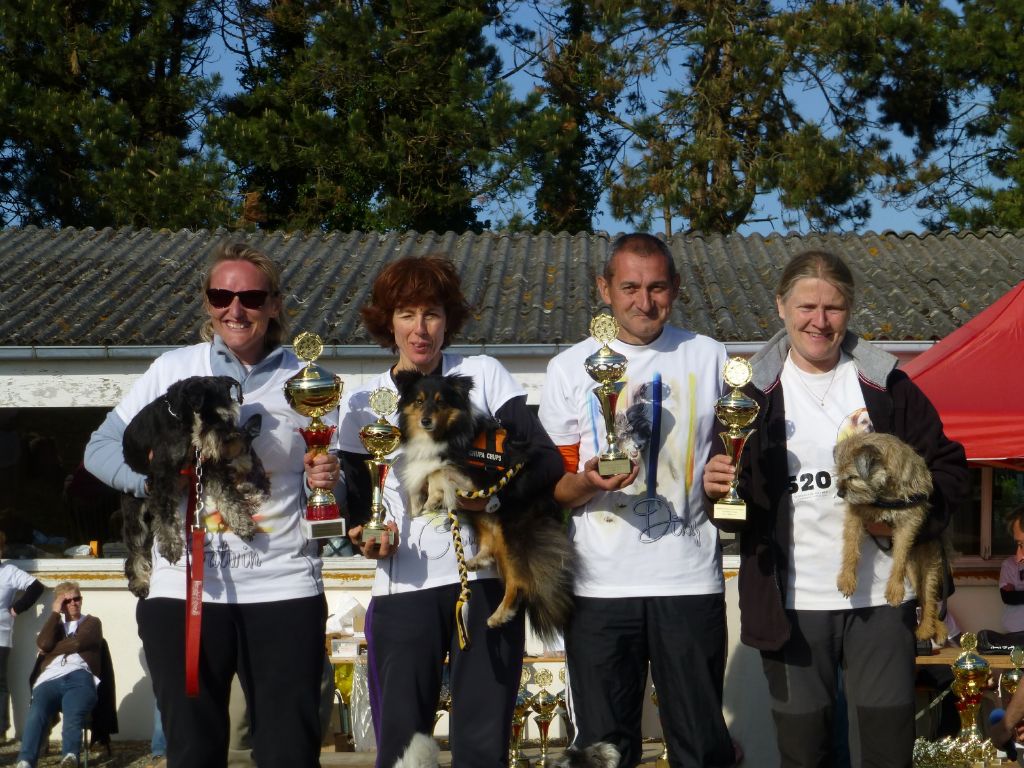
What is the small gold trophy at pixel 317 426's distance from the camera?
11.4 ft

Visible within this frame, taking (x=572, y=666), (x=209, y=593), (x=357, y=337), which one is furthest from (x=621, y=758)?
(x=357, y=337)

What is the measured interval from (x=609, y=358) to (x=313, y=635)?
121 cm

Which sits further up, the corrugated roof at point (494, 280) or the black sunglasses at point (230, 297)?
the corrugated roof at point (494, 280)

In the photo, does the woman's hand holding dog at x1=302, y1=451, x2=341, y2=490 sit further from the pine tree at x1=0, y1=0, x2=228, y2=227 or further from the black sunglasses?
the pine tree at x1=0, y1=0, x2=228, y2=227

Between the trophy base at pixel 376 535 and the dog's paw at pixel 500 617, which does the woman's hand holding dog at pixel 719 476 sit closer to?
the dog's paw at pixel 500 617

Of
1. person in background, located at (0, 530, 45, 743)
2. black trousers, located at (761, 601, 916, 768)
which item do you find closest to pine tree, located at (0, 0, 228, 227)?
person in background, located at (0, 530, 45, 743)

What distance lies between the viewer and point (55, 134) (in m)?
21.0

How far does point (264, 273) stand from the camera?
3725 millimetres

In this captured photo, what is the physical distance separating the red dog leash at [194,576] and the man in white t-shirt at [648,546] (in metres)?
1.10

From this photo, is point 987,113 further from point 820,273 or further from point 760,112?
point 820,273

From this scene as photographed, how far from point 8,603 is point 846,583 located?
7.10 meters

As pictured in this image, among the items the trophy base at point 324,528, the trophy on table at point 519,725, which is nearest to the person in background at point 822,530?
the trophy base at point 324,528

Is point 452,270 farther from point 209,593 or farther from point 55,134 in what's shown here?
point 55,134

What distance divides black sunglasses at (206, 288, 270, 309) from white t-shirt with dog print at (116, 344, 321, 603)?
17 cm
